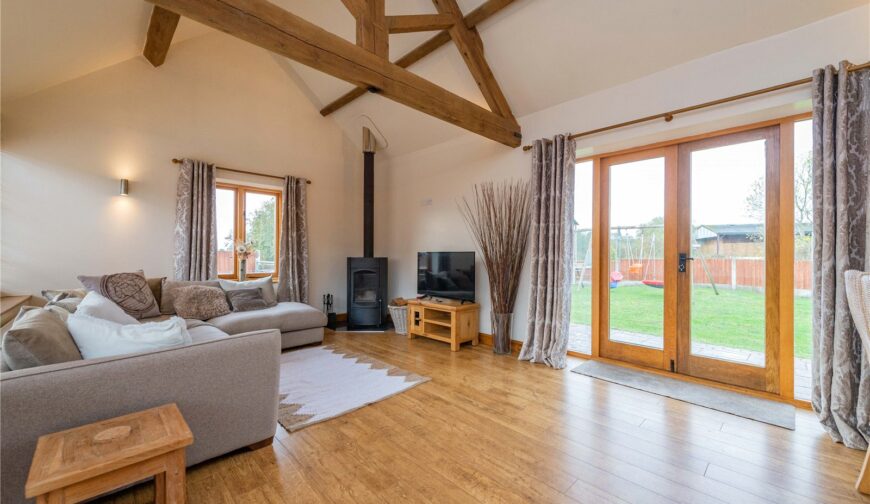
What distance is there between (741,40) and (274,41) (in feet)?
10.6

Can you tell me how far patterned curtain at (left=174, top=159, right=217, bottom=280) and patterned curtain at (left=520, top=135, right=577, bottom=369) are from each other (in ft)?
12.6

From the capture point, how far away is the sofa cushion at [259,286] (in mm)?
4172

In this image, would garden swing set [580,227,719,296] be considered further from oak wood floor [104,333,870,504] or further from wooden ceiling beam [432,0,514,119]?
wooden ceiling beam [432,0,514,119]

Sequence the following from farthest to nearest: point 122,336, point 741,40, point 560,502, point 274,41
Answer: point 741,40
point 274,41
point 122,336
point 560,502

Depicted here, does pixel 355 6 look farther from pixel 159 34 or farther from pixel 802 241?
pixel 802 241

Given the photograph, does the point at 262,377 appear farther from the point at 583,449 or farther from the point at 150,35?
the point at 150,35

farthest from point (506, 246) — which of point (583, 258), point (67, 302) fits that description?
point (67, 302)

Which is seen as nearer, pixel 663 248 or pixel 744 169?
pixel 744 169

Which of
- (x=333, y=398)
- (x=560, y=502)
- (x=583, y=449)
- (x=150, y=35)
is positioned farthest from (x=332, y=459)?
(x=150, y=35)

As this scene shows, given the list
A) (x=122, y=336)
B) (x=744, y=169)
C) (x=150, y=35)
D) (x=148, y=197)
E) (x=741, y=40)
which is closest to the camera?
(x=122, y=336)

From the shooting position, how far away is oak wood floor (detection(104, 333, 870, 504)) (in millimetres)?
1662

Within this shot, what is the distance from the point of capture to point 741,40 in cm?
260

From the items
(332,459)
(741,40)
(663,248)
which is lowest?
(332,459)

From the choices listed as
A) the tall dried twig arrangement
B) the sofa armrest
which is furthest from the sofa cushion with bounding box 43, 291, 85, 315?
the tall dried twig arrangement
